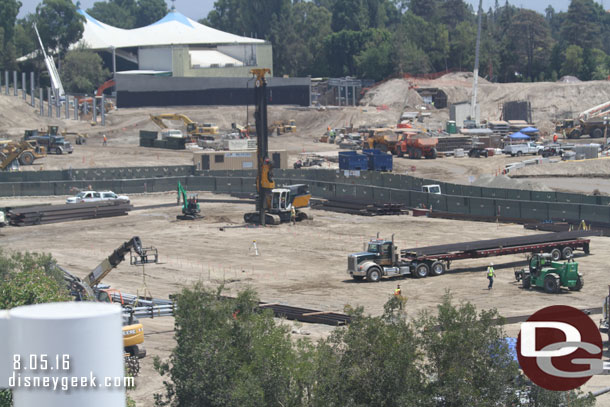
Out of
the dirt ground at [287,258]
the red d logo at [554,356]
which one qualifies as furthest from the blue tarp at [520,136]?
the red d logo at [554,356]

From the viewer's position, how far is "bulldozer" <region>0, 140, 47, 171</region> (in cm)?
6969

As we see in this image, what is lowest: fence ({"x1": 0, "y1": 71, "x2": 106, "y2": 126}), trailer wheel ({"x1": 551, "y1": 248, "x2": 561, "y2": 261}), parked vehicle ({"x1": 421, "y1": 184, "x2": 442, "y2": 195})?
trailer wheel ({"x1": 551, "y1": 248, "x2": 561, "y2": 261})

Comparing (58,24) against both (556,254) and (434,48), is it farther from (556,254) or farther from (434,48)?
(556,254)

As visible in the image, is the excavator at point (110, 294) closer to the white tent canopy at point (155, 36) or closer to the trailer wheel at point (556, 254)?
the trailer wheel at point (556, 254)

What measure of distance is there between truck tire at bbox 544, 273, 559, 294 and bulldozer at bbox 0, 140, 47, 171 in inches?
2008

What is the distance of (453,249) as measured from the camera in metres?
35.3

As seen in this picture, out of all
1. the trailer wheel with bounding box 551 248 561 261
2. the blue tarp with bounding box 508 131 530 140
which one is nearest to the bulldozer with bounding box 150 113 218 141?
the blue tarp with bounding box 508 131 530 140

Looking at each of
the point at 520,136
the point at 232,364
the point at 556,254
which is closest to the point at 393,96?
the point at 520,136

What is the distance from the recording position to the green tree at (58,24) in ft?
450

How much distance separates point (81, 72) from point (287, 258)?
102m

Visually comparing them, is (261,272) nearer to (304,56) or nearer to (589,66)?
(589,66)

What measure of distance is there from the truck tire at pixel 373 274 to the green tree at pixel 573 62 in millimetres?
104815

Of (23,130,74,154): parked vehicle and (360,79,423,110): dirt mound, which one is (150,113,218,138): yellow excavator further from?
(360,79,423,110): dirt mound

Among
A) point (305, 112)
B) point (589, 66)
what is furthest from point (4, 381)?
point (589, 66)
